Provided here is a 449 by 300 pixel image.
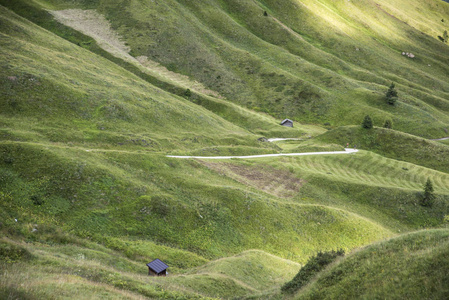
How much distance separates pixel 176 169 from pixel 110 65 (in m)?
62.6

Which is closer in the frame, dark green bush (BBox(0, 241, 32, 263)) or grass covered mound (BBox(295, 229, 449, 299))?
grass covered mound (BBox(295, 229, 449, 299))

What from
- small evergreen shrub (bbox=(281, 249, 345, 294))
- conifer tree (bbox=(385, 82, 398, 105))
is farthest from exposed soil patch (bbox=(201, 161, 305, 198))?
conifer tree (bbox=(385, 82, 398, 105))

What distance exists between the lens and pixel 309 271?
20.9 meters

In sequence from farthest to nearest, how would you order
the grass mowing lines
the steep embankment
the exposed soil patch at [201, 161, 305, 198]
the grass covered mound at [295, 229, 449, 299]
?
the steep embankment, the grass mowing lines, the exposed soil patch at [201, 161, 305, 198], the grass covered mound at [295, 229, 449, 299]

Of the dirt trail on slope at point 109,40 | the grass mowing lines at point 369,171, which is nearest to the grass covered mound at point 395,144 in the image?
the grass mowing lines at point 369,171

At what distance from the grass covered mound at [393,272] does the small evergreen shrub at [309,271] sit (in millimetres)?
1478

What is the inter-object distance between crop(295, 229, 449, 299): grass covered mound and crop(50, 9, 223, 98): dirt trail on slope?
9493cm

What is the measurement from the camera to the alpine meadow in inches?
717

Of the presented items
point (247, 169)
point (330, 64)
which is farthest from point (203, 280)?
point (330, 64)

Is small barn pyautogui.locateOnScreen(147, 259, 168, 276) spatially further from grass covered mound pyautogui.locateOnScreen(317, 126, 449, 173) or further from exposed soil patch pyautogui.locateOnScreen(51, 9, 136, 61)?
exposed soil patch pyautogui.locateOnScreen(51, 9, 136, 61)

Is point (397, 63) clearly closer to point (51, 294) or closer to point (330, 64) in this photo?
point (330, 64)

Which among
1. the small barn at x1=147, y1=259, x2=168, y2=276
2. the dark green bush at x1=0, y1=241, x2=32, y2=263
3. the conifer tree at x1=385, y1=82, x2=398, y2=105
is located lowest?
the small barn at x1=147, y1=259, x2=168, y2=276

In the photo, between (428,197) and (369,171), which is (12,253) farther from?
(369,171)

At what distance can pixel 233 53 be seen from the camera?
13475 centimetres
